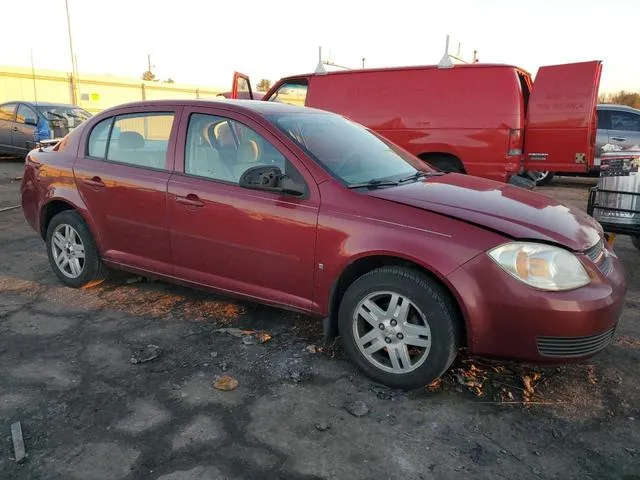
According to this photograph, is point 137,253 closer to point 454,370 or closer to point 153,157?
point 153,157

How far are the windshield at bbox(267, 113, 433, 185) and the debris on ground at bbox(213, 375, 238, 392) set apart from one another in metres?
1.37

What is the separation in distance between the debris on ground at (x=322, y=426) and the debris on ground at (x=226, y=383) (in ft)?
1.95

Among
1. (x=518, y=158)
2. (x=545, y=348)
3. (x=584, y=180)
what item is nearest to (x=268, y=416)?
(x=545, y=348)

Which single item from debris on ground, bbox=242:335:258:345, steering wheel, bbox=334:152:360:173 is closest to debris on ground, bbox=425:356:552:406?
debris on ground, bbox=242:335:258:345

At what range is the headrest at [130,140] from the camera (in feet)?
13.5

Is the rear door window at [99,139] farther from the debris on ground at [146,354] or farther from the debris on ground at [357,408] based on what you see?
the debris on ground at [357,408]

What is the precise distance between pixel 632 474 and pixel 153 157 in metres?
3.53

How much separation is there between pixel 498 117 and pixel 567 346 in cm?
500

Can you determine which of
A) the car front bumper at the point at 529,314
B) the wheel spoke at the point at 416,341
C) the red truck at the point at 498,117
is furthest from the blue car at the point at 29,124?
the car front bumper at the point at 529,314

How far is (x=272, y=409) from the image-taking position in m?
2.81

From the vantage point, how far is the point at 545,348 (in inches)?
108

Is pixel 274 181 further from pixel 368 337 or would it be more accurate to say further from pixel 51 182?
pixel 51 182

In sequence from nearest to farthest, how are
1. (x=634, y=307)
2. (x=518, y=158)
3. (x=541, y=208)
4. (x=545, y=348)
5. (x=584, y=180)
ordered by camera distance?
(x=545, y=348)
(x=541, y=208)
(x=634, y=307)
(x=518, y=158)
(x=584, y=180)

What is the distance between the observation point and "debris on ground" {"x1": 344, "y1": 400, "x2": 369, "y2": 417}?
278cm
